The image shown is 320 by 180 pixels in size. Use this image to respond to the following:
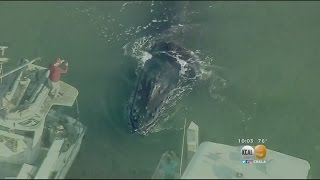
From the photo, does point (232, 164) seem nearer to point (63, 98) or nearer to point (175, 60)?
point (175, 60)

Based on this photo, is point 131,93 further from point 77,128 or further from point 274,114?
point 274,114

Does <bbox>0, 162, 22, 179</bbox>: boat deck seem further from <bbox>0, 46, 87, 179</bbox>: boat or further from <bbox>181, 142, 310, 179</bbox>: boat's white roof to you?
<bbox>181, 142, 310, 179</bbox>: boat's white roof

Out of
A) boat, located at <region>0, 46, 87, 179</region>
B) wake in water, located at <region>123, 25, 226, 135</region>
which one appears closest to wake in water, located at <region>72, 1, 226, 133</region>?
wake in water, located at <region>123, 25, 226, 135</region>

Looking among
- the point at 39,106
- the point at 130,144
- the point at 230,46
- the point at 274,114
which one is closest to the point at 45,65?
the point at 39,106

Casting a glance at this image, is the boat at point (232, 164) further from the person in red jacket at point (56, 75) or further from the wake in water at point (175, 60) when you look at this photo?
the person in red jacket at point (56, 75)

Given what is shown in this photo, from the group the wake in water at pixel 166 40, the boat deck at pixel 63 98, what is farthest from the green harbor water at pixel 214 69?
the boat deck at pixel 63 98
